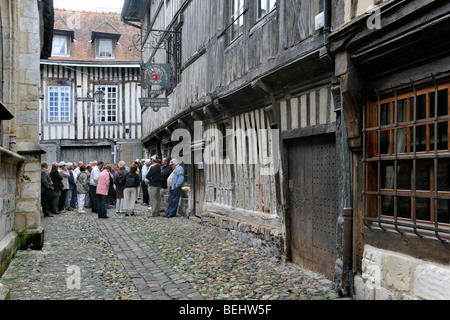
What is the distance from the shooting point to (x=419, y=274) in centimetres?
359

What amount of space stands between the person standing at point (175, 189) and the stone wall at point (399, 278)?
7.58m

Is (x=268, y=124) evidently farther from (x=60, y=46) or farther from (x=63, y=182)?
(x=60, y=46)

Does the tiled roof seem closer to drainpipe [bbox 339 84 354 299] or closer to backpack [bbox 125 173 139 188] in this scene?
backpack [bbox 125 173 139 188]

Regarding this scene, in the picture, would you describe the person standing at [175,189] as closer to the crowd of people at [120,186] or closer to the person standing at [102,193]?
the crowd of people at [120,186]

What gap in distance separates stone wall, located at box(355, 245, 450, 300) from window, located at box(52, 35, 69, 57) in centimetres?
2105

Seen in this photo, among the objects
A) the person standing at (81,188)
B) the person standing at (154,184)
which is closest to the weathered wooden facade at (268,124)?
the person standing at (154,184)

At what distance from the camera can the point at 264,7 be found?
22.1ft

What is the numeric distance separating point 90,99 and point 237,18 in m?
16.0

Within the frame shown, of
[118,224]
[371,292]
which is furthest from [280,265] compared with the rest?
[118,224]

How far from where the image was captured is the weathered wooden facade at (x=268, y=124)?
5270 millimetres

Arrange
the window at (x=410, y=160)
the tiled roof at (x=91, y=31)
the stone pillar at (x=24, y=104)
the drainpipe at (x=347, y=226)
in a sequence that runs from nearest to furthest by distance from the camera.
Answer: the window at (x=410, y=160), the drainpipe at (x=347, y=226), the stone pillar at (x=24, y=104), the tiled roof at (x=91, y=31)

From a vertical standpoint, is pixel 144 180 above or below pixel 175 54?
below

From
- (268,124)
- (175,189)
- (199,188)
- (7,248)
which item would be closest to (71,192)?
(175,189)
